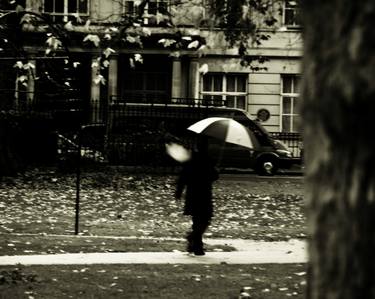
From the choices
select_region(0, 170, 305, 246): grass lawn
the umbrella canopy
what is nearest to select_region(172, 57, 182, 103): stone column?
select_region(0, 170, 305, 246): grass lawn

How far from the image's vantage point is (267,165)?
28969 mm

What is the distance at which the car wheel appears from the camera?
29.0m

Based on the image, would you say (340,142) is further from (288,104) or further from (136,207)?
(288,104)

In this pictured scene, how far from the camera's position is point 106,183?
23.3m

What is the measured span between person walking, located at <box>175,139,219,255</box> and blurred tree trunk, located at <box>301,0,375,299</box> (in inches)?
290

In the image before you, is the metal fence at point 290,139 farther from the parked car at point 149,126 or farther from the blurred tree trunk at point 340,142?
the blurred tree trunk at point 340,142

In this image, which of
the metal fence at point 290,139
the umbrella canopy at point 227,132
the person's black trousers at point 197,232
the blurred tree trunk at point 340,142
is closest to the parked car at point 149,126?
the metal fence at point 290,139

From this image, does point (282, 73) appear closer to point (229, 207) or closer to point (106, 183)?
point (106, 183)

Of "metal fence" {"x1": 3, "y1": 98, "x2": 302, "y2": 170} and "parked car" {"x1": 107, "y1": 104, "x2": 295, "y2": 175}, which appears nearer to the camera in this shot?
"metal fence" {"x1": 3, "y1": 98, "x2": 302, "y2": 170}

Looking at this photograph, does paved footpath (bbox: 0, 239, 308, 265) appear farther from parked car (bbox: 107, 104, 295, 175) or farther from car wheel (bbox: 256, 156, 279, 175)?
car wheel (bbox: 256, 156, 279, 175)

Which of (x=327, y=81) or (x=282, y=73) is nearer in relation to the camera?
(x=327, y=81)

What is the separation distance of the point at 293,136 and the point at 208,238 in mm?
22669

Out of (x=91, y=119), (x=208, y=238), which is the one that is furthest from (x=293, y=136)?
(x=208, y=238)

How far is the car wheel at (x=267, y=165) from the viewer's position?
2897cm
